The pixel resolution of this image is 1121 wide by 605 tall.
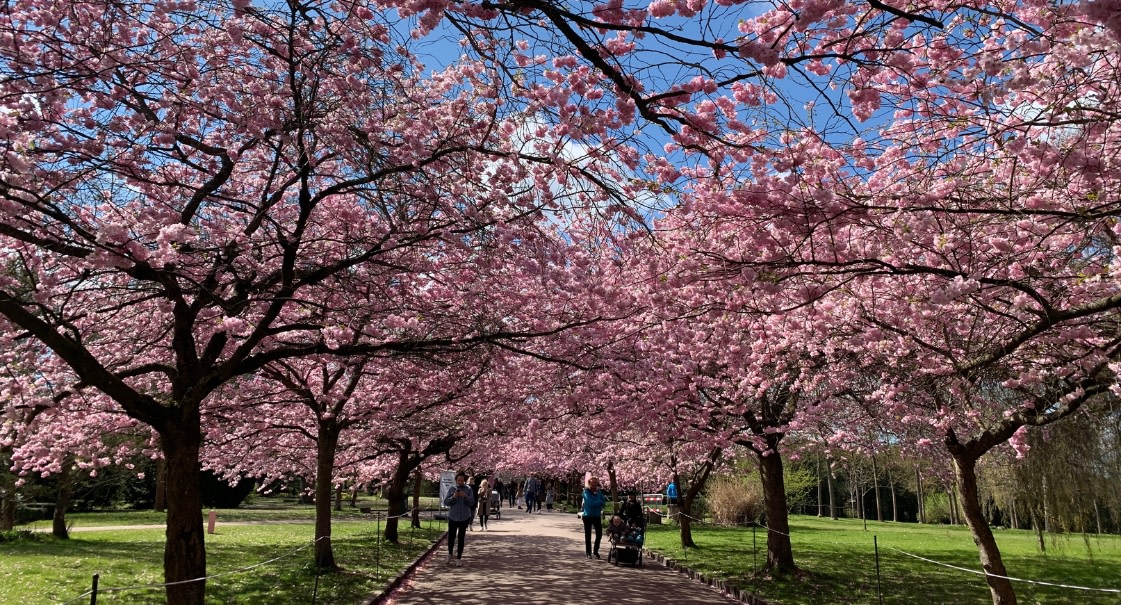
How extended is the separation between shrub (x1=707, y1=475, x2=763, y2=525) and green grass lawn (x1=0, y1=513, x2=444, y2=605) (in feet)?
47.6

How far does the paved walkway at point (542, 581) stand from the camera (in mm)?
10253

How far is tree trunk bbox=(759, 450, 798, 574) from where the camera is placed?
12.5 m

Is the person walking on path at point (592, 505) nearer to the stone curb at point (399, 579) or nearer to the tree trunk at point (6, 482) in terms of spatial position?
the stone curb at point (399, 579)

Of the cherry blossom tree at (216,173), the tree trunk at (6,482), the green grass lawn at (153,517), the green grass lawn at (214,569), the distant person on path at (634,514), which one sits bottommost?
the green grass lawn at (153,517)

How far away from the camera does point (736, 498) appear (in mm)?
29391

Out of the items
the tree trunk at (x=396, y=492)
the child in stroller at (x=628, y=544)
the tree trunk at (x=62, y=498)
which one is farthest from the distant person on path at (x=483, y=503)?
the tree trunk at (x=62, y=498)

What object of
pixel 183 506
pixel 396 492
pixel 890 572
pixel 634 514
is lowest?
pixel 890 572

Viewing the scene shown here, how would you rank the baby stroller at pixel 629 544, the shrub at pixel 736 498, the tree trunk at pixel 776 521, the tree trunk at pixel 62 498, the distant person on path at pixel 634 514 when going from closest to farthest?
the tree trunk at pixel 776 521, the baby stroller at pixel 629 544, the distant person on path at pixel 634 514, the tree trunk at pixel 62 498, the shrub at pixel 736 498

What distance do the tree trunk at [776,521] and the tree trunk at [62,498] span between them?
1615 centimetres

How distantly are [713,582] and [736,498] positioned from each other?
1843 cm

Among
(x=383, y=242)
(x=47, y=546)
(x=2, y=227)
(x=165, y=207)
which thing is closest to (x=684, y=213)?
(x=383, y=242)

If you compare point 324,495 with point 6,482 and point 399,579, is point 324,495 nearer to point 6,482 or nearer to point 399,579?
point 399,579

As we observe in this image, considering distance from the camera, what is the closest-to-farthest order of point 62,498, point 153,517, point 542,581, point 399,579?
point 399,579, point 542,581, point 62,498, point 153,517

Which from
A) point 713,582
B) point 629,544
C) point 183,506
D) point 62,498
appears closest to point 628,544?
point 629,544
